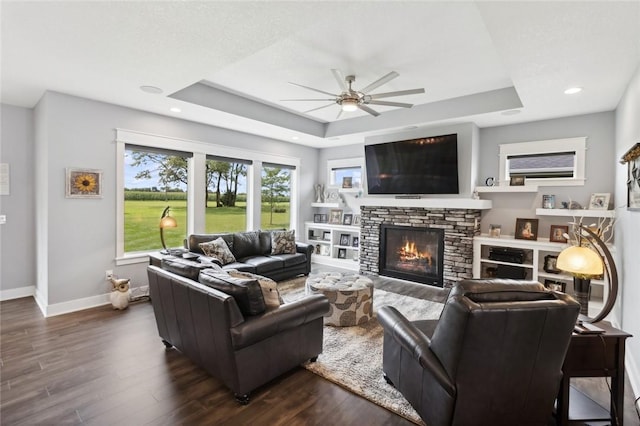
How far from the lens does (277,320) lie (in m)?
2.38

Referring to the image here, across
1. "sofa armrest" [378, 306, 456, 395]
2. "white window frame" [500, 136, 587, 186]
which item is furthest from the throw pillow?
"white window frame" [500, 136, 587, 186]

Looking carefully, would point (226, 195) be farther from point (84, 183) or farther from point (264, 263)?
point (84, 183)

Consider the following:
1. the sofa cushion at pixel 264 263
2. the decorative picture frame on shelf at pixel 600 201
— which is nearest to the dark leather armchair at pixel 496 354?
the sofa cushion at pixel 264 263

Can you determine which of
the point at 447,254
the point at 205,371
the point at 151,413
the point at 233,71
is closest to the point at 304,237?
the point at 447,254

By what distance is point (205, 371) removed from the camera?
267 cm

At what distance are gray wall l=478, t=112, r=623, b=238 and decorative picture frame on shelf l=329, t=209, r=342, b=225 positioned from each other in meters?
2.96

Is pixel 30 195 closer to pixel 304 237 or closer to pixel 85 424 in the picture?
pixel 85 424

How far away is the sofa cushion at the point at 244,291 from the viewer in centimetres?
229

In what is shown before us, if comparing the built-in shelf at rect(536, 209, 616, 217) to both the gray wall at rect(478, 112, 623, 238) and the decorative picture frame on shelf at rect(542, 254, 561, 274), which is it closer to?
the gray wall at rect(478, 112, 623, 238)

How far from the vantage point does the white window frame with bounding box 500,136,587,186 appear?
4.46m

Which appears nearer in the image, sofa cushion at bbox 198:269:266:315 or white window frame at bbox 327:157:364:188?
sofa cushion at bbox 198:269:266:315

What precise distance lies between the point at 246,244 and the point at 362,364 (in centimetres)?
318

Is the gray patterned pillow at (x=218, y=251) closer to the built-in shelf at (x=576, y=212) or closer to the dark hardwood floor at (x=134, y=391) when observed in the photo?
the dark hardwood floor at (x=134, y=391)

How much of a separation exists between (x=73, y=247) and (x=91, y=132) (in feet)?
5.00
